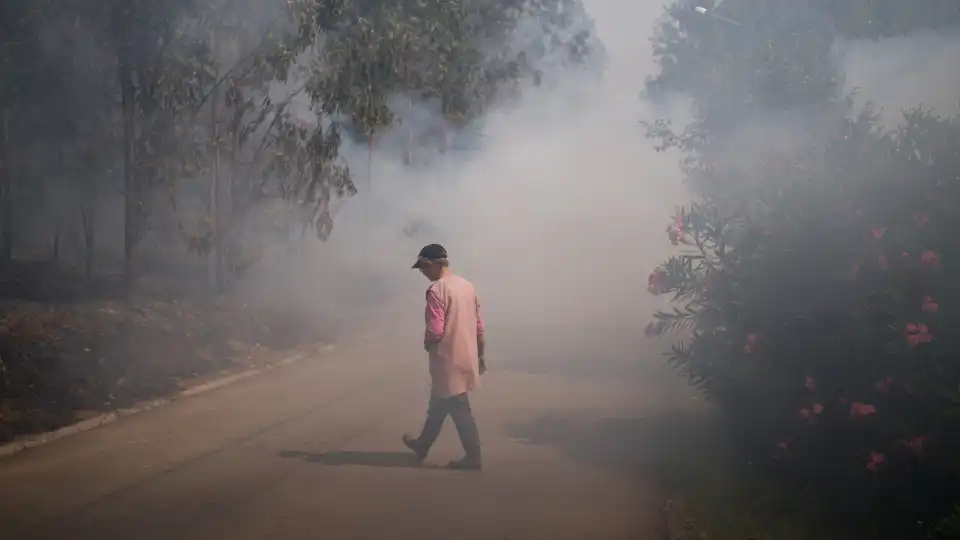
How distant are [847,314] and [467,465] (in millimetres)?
2695

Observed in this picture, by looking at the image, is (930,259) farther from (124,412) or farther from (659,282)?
(124,412)

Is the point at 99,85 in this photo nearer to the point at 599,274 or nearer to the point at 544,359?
the point at 544,359

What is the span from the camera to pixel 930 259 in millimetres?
5406

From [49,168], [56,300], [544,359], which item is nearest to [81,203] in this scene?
[49,168]

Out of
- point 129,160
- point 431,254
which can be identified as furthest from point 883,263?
point 129,160

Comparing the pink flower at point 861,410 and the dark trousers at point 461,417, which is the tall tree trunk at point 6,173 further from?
the pink flower at point 861,410

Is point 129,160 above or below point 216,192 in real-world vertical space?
above

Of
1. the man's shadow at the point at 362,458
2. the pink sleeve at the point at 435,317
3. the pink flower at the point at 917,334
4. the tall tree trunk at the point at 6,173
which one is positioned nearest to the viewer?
the pink flower at the point at 917,334

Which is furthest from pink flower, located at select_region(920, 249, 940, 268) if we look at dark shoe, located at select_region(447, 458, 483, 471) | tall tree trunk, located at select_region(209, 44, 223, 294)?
tall tree trunk, located at select_region(209, 44, 223, 294)

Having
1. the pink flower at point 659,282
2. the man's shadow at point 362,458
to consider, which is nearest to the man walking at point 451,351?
the man's shadow at point 362,458

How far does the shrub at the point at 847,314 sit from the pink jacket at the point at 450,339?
137 centimetres

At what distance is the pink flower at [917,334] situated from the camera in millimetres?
5203

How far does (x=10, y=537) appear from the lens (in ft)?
18.2

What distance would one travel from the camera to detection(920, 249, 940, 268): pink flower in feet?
17.7
